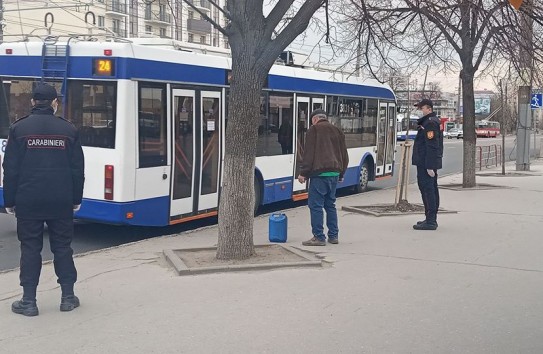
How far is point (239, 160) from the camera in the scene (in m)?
7.93

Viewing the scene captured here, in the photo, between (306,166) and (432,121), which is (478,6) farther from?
(306,166)

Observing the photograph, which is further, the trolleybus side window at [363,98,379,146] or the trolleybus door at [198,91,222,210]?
the trolleybus side window at [363,98,379,146]

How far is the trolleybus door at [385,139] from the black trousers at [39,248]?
12.8 metres

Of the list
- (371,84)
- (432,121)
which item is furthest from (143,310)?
(371,84)

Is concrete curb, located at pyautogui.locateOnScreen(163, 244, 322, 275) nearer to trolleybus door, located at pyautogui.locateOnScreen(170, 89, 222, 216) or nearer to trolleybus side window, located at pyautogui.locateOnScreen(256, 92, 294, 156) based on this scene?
trolleybus door, located at pyautogui.locateOnScreen(170, 89, 222, 216)

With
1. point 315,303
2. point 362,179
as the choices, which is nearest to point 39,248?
point 315,303

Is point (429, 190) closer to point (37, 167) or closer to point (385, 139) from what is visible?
point (37, 167)

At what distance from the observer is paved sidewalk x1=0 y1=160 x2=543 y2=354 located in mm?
5289

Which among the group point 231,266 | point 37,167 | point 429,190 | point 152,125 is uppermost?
point 152,125

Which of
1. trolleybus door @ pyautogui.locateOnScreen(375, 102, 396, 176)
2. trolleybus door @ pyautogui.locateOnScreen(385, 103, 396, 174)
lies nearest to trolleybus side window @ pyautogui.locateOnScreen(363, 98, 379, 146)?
trolleybus door @ pyautogui.locateOnScreen(375, 102, 396, 176)

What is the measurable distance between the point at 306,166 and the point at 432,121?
2.58m

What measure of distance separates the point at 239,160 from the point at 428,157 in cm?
378

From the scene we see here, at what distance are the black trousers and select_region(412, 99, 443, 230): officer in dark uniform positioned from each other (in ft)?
20.3

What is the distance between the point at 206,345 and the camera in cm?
520
